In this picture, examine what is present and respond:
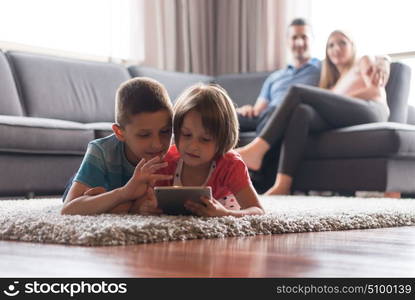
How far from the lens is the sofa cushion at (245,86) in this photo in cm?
462

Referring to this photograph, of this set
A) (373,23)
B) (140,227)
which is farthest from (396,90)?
(140,227)

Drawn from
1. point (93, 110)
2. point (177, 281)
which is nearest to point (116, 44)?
point (93, 110)

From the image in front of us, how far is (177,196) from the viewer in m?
1.54

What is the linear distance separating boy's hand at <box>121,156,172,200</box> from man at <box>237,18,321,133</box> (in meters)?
2.62

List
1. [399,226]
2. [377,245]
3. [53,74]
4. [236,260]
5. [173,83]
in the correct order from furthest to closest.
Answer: [173,83], [53,74], [399,226], [377,245], [236,260]

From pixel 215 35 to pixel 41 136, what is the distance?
2.64 metres

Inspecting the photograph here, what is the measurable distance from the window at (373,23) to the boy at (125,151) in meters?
3.09

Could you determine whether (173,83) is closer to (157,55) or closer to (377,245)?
(157,55)

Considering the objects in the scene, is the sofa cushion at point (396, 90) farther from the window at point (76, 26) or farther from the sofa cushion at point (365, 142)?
the window at point (76, 26)

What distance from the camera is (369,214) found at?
1.86 m

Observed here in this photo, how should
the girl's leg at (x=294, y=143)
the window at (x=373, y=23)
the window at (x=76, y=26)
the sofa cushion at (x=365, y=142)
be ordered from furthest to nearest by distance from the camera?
the window at (x=373, y=23)
the window at (x=76, y=26)
the girl's leg at (x=294, y=143)
the sofa cushion at (x=365, y=142)

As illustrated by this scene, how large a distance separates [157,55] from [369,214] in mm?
3389

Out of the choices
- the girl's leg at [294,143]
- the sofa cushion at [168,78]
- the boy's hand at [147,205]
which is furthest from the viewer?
the sofa cushion at [168,78]

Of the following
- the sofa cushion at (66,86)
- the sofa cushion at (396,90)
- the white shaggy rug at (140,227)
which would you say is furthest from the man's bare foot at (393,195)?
the white shaggy rug at (140,227)
